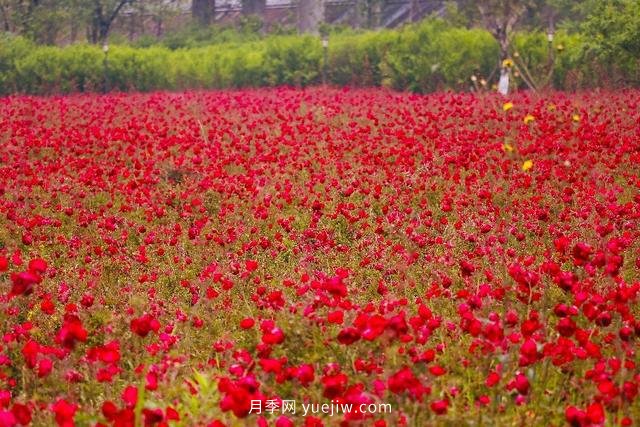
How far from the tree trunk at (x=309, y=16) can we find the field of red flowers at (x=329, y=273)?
14489 millimetres

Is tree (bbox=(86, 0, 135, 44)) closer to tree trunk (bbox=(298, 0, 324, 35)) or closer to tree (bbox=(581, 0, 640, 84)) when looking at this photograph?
tree trunk (bbox=(298, 0, 324, 35))

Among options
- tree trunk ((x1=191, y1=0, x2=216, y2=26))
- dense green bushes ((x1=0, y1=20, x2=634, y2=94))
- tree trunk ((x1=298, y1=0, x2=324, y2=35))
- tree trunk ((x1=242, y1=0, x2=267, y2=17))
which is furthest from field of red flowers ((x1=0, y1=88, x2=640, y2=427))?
tree trunk ((x1=242, y1=0, x2=267, y2=17))

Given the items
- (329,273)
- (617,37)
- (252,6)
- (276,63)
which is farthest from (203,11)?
(329,273)

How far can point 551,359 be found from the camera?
367 centimetres

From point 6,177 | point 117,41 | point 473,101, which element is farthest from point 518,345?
point 117,41

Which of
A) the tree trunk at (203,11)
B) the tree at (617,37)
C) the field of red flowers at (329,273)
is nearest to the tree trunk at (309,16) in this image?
the tree trunk at (203,11)

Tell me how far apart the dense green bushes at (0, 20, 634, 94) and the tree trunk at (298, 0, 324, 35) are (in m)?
3.59

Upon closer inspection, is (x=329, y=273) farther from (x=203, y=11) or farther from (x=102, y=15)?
(x=203, y=11)

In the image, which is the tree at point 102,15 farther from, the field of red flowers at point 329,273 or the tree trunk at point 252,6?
the field of red flowers at point 329,273

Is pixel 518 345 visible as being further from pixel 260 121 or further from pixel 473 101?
pixel 473 101

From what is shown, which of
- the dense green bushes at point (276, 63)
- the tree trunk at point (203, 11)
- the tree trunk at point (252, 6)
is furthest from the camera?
the tree trunk at point (252, 6)

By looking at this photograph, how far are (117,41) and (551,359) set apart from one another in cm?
3148

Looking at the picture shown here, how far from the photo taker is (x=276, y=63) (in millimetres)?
22359

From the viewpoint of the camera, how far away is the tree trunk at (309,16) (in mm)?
28016
